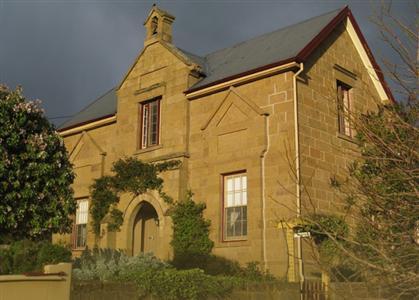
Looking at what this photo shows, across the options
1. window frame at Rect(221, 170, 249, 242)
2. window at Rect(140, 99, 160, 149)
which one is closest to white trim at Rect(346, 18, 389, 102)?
window frame at Rect(221, 170, 249, 242)

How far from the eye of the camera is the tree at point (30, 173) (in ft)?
44.2

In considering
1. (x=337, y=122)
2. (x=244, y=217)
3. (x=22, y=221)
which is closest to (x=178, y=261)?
(x=244, y=217)

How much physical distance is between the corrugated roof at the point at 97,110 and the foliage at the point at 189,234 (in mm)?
6475

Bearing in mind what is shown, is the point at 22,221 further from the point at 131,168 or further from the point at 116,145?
the point at 116,145

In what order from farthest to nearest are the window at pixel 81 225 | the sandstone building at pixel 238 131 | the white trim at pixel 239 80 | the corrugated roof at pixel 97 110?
the corrugated roof at pixel 97 110 → the window at pixel 81 225 → the white trim at pixel 239 80 → the sandstone building at pixel 238 131

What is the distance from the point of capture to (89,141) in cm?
2370

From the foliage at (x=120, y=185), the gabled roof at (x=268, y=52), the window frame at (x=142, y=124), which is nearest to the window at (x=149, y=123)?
the window frame at (x=142, y=124)

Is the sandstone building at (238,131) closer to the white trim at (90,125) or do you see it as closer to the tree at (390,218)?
the white trim at (90,125)

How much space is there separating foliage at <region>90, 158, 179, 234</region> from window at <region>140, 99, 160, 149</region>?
37.8 inches

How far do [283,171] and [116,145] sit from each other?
8213 mm

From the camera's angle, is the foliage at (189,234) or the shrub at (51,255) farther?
the shrub at (51,255)

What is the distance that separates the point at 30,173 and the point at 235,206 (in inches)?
265

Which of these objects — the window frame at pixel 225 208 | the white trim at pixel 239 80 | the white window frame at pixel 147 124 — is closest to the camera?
the white trim at pixel 239 80

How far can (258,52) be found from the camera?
20.3m
